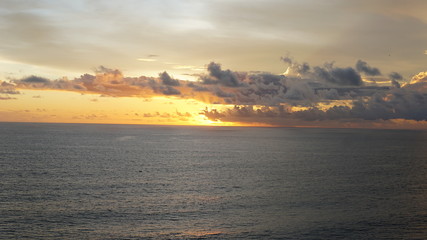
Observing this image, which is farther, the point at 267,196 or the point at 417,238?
the point at 267,196

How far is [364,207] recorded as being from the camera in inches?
3039

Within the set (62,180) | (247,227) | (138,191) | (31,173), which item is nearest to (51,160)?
(31,173)

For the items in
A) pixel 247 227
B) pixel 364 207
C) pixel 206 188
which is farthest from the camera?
pixel 206 188

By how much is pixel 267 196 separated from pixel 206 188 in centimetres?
1609

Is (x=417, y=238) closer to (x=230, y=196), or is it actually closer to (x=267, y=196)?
(x=267, y=196)

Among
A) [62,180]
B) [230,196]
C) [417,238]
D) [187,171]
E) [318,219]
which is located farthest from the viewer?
[187,171]

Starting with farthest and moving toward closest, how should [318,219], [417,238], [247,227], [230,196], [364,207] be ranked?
[230,196] → [364,207] → [318,219] → [247,227] → [417,238]

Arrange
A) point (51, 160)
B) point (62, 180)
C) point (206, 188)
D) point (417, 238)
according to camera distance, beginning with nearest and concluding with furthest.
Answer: point (417, 238) → point (206, 188) → point (62, 180) → point (51, 160)

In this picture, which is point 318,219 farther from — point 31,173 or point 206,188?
point 31,173

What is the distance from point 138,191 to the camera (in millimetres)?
90062

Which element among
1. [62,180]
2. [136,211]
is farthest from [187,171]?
[136,211]

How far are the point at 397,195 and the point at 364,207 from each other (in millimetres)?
17587

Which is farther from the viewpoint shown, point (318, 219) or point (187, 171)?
point (187, 171)

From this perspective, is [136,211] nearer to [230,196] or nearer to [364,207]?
[230,196]
